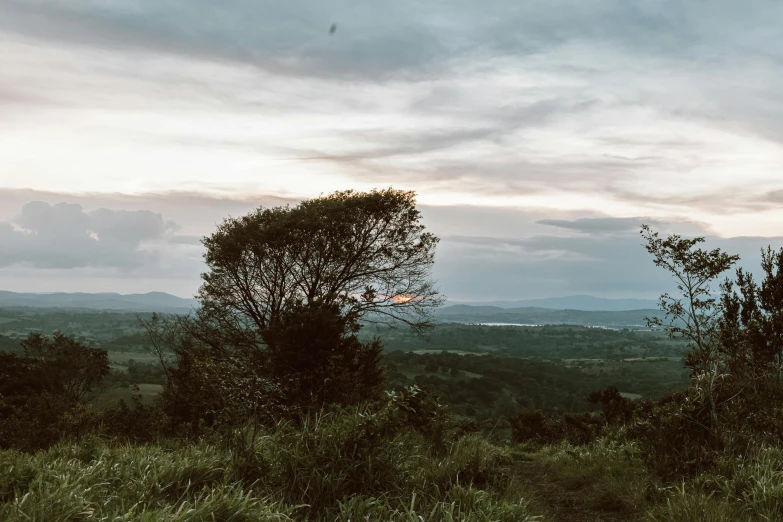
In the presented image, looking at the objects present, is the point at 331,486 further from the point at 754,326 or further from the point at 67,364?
the point at 67,364

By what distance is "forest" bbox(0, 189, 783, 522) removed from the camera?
235 inches

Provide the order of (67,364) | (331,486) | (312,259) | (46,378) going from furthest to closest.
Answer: (67,364)
(46,378)
(312,259)
(331,486)

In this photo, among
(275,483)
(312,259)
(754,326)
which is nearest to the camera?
(275,483)

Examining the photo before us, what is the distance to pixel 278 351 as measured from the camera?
1575cm

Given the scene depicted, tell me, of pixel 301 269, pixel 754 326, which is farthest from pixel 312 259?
pixel 754 326

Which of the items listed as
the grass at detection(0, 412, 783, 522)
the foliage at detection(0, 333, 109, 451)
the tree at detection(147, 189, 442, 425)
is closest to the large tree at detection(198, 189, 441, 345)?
the tree at detection(147, 189, 442, 425)

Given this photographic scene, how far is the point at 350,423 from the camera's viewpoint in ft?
22.9

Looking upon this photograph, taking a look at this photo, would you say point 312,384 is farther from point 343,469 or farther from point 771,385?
point 771,385

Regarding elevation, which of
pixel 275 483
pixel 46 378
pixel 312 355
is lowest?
pixel 46 378

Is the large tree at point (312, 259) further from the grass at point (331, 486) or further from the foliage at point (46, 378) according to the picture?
the grass at point (331, 486)

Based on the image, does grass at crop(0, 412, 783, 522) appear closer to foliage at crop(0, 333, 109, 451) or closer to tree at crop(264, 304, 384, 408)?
tree at crop(264, 304, 384, 408)

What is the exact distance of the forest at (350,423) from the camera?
5973mm

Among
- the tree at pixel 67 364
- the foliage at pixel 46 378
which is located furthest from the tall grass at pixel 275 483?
the tree at pixel 67 364

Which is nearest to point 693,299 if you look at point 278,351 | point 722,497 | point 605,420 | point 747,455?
point 747,455
